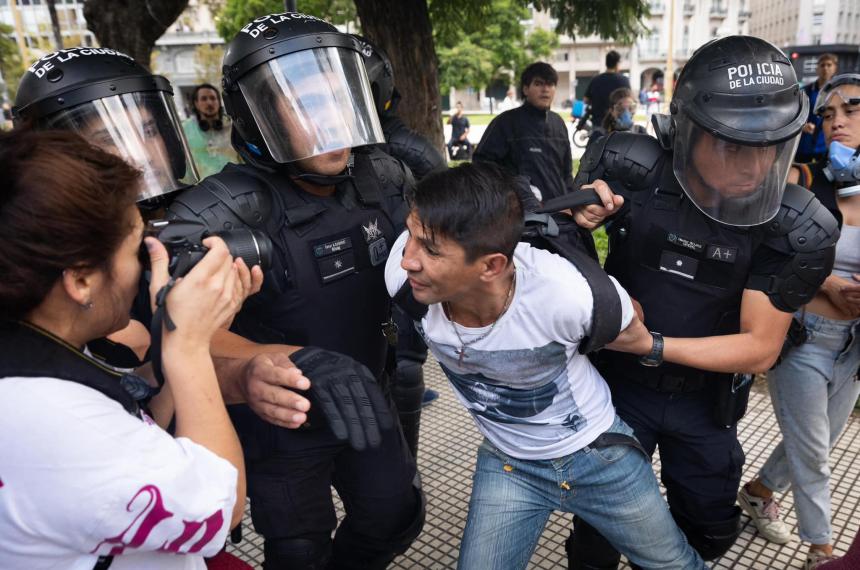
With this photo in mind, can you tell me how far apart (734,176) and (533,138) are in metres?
3.26

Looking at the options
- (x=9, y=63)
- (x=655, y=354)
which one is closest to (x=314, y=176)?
(x=655, y=354)

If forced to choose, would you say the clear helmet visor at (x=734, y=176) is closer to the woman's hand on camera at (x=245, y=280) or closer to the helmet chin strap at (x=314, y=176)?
the helmet chin strap at (x=314, y=176)

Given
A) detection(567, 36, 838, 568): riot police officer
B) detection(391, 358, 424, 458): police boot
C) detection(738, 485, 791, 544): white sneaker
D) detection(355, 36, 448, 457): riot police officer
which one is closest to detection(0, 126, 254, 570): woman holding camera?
detection(567, 36, 838, 568): riot police officer

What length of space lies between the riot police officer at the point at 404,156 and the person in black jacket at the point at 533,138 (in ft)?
6.78

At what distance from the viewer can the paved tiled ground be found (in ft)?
8.59

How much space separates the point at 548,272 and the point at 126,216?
0.99 metres

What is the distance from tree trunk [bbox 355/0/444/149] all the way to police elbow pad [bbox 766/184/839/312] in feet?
9.58

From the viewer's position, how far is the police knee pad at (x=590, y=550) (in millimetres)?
2160

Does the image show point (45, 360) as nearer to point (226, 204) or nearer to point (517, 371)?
point (226, 204)

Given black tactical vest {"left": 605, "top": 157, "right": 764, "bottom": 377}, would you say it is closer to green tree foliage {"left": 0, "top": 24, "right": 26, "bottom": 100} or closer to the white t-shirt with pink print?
the white t-shirt with pink print

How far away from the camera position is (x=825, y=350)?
2.37 meters

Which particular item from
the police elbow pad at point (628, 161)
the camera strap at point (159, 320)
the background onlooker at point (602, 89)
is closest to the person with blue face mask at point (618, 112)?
the background onlooker at point (602, 89)

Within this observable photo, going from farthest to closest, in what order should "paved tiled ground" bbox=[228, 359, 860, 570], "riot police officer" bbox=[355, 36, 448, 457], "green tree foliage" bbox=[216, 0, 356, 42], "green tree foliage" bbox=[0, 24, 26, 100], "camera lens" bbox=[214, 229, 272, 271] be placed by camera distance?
1. "green tree foliage" bbox=[0, 24, 26, 100]
2. "green tree foliage" bbox=[216, 0, 356, 42]
3. "riot police officer" bbox=[355, 36, 448, 457]
4. "paved tiled ground" bbox=[228, 359, 860, 570]
5. "camera lens" bbox=[214, 229, 272, 271]

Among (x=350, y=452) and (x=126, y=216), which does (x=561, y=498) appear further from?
(x=126, y=216)
